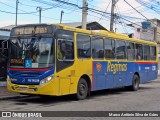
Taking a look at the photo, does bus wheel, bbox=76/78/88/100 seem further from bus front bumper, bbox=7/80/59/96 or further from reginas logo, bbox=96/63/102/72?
bus front bumper, bbox=7/80/59/96

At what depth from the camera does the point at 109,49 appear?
17797 mm

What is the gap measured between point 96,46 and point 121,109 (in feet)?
15.4

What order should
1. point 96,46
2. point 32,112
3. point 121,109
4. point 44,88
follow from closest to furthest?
point 32,112, point 121,109, point 44,88, point 96,46

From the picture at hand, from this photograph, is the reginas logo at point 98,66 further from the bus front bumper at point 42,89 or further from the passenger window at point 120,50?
the bus front bumper at point 42,89

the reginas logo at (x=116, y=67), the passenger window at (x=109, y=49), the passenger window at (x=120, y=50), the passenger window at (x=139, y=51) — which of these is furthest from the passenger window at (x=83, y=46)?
the passenger window at (x=139, y=51)

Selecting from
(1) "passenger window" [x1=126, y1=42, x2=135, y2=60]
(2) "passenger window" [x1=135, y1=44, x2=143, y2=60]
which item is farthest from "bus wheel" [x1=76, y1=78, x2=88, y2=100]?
(2) "passenger window" [x1=135, y1=44, x2=143, y2=60]

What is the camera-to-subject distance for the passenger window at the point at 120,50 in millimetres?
18734

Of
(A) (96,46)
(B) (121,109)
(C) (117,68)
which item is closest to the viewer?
(B) (121,109)

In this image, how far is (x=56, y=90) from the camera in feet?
45.0

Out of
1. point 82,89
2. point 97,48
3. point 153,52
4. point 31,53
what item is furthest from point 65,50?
point 153,52

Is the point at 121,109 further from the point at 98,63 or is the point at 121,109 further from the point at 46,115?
the point at 98,63

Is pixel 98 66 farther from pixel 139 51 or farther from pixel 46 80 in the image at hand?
pixel 139 51

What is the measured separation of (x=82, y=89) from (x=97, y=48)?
2232 millimetres

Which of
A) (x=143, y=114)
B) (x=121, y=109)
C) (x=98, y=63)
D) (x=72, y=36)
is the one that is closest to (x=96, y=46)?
(x=98, y=63)
